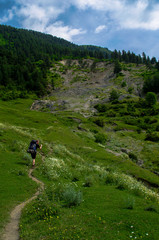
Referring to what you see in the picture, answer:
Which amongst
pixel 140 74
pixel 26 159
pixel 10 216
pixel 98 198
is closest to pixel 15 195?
pixel 10 216

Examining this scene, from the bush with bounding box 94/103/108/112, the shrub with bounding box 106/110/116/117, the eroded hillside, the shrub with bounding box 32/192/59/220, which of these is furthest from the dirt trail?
the bush with bounding box 94/103/108/112

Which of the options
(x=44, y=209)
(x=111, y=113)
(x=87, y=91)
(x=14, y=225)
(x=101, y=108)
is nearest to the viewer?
(x=14, y=225)

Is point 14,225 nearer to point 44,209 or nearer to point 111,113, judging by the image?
point 44,209

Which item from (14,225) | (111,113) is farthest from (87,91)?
(14,225)

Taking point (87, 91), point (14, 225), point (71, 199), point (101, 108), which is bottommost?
point (14, 225)

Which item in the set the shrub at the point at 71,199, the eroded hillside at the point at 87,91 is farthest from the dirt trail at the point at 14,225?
the eroded hillside at the point at 87,91

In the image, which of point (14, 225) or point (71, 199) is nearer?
point (14, 225)

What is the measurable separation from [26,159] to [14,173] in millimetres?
5052

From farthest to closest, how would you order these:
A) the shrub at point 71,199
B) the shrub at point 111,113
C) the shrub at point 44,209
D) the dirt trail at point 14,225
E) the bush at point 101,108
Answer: the bush at point 101,108 < the shrub at point 111,113 < the shrub at point 71,199 < the shrub at point 44,209 < the dirt trail at point 14,225

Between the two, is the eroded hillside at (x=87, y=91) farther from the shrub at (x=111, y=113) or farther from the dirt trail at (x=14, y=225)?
the dirt trail at (x=14, y=225)

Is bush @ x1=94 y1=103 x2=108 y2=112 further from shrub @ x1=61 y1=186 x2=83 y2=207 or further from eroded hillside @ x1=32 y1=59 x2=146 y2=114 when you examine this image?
shrub @ x1=61 y1=186 x2=83 y2=207

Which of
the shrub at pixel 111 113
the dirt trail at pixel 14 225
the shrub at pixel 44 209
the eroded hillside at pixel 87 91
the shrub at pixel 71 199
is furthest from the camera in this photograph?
the eroded hillside at pixel 87 91

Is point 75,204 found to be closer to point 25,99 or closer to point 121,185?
point 121,185

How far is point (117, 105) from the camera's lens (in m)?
119
